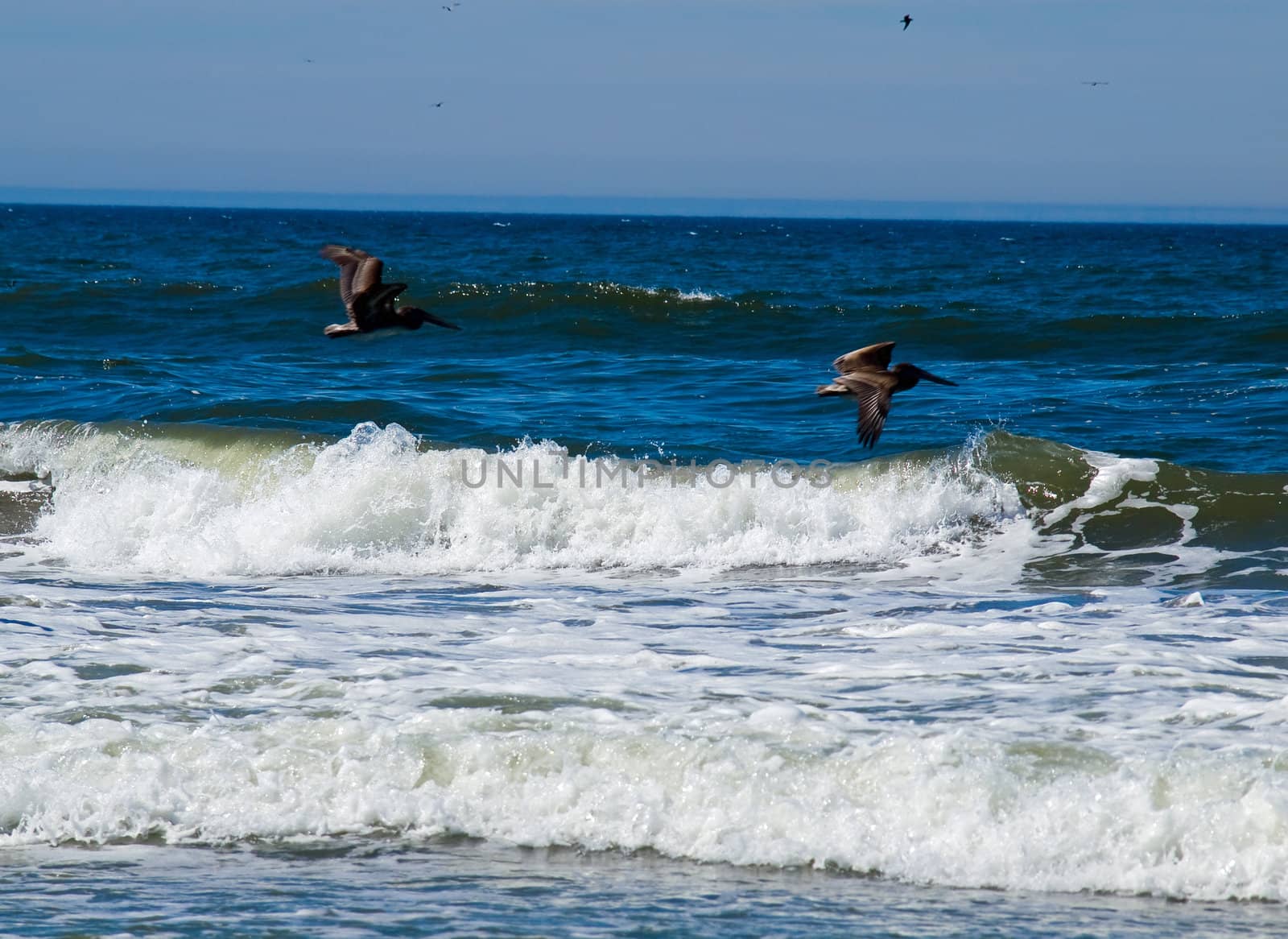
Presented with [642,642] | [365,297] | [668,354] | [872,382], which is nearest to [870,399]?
[872,382]

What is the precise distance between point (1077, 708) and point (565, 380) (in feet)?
38.0

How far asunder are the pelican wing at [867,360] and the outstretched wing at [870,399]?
42mm

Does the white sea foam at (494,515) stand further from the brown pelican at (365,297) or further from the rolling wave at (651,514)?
the brown pelican at (365,297)

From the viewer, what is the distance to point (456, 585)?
9641 millimetres

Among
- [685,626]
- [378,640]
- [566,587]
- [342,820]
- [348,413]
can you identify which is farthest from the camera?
[348,413]

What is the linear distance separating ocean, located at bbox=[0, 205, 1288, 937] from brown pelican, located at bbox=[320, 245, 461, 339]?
5.58 feet

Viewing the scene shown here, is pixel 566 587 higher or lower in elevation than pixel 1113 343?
lower

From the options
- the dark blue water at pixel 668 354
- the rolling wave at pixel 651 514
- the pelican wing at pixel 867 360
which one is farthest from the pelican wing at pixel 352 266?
the pelican wing at pixel 867 360

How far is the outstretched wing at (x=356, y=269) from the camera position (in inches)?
338

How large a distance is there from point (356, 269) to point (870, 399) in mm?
3169

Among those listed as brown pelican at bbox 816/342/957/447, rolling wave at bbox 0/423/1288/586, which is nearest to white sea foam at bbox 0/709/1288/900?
brown pelican at bbox 816/342/957/447


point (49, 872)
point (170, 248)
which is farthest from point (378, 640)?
point (170, 248)

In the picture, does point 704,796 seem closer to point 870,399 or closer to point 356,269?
point 870,399

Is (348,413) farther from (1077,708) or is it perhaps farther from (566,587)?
(1077,708)
